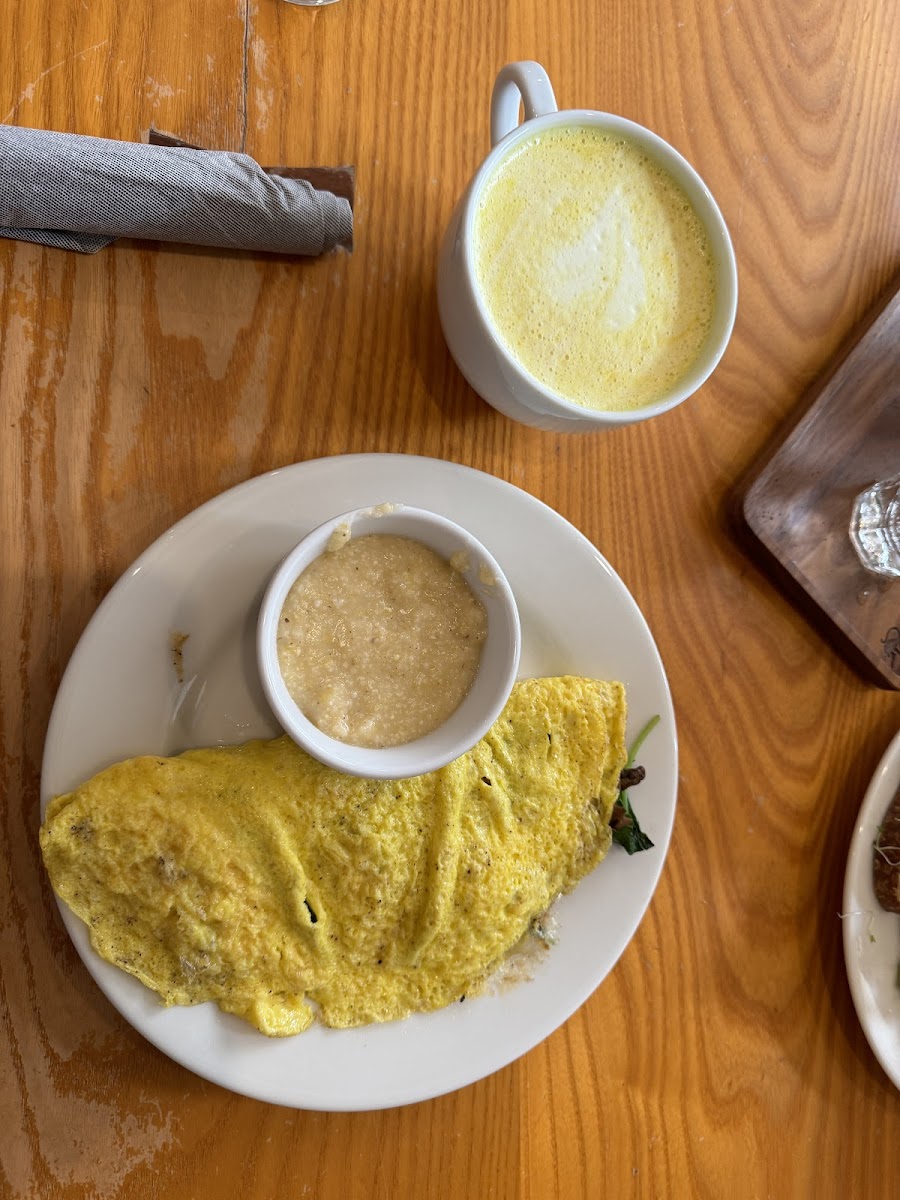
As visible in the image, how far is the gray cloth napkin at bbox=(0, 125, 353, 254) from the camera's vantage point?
0.92m

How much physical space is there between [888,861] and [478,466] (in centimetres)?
74

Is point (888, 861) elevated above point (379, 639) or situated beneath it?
situated beneath

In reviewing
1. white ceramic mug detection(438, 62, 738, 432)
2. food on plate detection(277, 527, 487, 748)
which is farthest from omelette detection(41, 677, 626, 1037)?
white ceramic mug detection(438, 62, 738, 432)

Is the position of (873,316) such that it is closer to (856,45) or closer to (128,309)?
(856,45)

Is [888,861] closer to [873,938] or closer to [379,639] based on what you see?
[873,938]

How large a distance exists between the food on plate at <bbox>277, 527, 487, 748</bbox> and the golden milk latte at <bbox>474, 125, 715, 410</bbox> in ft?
0.79

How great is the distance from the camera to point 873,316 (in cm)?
118

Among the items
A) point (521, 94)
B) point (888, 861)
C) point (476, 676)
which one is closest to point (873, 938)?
point (888, 861)

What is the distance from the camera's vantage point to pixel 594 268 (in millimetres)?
912

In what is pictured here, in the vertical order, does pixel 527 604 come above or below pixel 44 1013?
above

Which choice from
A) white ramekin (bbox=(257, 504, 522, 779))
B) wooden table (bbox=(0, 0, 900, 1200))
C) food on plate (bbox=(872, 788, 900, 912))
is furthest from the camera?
food on plate (bbox=(872, 788, 900, 912))

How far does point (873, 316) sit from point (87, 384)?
1.00 meters

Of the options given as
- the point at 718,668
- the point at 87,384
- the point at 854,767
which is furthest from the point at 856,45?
the point at 87,384

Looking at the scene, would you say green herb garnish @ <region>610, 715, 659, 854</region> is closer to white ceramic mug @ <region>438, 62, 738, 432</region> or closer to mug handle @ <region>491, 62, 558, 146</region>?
white ceramic mug @ <region>438, 62, 738, 432</region>
